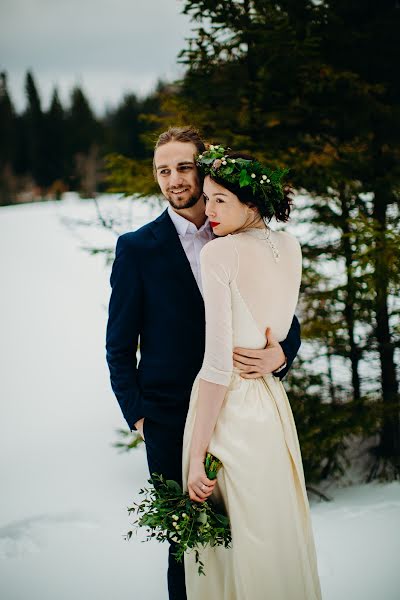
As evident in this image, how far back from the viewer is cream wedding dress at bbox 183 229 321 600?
1.64m

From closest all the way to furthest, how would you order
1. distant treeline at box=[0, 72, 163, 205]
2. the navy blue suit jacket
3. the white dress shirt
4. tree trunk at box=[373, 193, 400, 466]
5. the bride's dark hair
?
the bride's dark hair < the navy blue suit jacket < the white dress shirt < tree trunk at box=[373, 193, 400, 466] < distant treeline at box=[0, 72, 163, 205]

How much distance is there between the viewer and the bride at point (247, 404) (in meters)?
1.65

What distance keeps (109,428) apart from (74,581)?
3722 mm

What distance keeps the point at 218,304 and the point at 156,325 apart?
0.42 m

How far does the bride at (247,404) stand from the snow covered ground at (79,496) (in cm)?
128

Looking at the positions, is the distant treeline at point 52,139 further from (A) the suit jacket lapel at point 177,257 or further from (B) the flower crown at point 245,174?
(B) the flower crown at point 245,174

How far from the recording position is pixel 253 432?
1.73m

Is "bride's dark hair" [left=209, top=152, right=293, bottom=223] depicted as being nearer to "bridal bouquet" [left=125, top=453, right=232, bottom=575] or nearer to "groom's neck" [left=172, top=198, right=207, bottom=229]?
"groom's neck" [left=172, top=198, right=207, bottom=229]

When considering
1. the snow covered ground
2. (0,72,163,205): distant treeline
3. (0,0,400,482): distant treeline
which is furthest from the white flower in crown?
(0,72,163,205): distant treeline

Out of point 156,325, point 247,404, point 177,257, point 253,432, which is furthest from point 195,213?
point 253,432

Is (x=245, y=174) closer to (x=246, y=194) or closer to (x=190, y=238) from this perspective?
(x=246, y=194)

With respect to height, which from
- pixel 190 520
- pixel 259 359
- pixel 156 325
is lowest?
pixel 190 520

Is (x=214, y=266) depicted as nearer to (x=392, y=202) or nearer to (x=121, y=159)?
(x=121, y=159)

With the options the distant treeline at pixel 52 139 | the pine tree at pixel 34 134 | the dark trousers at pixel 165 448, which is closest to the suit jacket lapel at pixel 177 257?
the dark trousers at pixel 165 448
